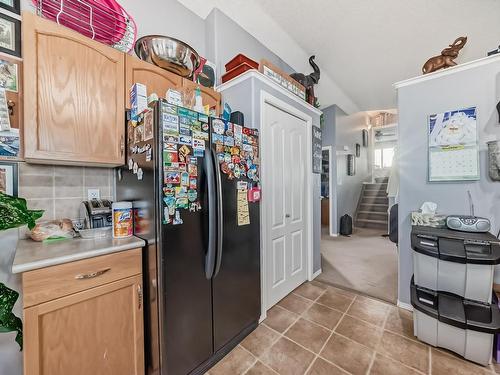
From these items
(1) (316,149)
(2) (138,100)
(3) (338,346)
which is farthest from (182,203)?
(1) (316,149)

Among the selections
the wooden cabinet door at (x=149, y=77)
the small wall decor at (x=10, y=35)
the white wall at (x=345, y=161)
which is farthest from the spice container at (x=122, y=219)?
the white wall at (x=345, y=161)

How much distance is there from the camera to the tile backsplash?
4.27 ft

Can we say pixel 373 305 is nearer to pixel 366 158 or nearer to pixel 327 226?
pixel 327 226

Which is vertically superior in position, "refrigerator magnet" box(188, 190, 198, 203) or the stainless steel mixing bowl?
the stainless steel mixing bowl

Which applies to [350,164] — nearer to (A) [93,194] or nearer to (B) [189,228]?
(B) [189,228]

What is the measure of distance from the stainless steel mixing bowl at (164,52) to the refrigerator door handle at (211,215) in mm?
865

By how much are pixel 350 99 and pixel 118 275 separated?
5462 millimetres

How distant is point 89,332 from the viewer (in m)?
1.01

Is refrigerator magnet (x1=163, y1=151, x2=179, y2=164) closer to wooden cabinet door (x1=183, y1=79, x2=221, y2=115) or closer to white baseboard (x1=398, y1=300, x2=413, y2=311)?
wooden cabinet door (x1=183, y1=79, x2=221, y2=115)

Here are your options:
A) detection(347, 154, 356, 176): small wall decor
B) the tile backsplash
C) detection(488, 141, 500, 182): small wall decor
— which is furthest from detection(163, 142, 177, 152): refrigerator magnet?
detection(347, 154, 356, 176): small wall decor

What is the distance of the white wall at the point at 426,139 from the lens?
5.13 feet

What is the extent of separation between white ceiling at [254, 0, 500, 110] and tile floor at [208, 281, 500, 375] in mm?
3047

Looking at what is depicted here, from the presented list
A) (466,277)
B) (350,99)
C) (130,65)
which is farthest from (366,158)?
(130,65)

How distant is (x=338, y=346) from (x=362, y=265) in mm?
1869
